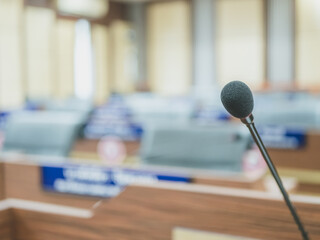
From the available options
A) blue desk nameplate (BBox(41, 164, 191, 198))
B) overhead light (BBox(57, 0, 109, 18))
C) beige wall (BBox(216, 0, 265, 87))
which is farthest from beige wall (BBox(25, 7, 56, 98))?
blue desk nameplate (BBox(41, 164, 191, 198))

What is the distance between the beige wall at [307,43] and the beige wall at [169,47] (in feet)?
8.93

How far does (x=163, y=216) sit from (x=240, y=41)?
10.9m

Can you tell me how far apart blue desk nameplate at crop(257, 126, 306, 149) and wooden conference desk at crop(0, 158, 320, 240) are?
60.7 inches

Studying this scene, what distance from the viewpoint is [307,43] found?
1052 cm

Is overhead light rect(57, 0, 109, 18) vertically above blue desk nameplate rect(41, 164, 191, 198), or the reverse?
overhead light rect(57, 0, 109, 18)

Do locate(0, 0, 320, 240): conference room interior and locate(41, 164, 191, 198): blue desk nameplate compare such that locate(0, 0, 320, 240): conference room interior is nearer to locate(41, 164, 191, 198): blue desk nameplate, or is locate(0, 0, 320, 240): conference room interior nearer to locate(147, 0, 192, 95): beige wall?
locate(41, 164, 191, 198): blue desk nameplate

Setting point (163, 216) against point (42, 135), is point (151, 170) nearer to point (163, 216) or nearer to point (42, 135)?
point (163, 216)

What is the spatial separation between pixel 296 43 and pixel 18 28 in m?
6.09

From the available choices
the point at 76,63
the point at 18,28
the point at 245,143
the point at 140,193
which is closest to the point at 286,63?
the point at 76,63

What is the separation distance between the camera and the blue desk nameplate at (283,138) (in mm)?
2307

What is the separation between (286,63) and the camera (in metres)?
10.7

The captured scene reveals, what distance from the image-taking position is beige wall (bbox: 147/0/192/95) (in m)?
11.9

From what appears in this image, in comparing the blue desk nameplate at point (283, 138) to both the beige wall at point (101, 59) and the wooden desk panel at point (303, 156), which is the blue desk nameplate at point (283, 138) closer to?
the wooden desk panel at point (303, 156)

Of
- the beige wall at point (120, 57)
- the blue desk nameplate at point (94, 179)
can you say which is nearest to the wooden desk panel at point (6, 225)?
the blue desk nameplate at point (94, 179)
